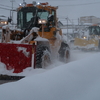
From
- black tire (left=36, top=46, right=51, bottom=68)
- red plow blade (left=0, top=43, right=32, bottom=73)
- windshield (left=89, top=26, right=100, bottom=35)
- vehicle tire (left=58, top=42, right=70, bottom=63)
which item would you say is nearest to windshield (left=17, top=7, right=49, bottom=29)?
black tire (left=36, top=46, right=51, bottom=68)

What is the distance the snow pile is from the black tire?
2.93m

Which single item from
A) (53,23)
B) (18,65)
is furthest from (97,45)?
(18,65)

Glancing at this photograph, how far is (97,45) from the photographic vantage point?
→ 1691 cm

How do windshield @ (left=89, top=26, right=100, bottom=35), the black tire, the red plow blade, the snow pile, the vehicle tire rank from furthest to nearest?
windshield @ (left=89, top=26, right=100, bottom=35) < the vehicle tire < the black tire < the red plow blade < the snow pile

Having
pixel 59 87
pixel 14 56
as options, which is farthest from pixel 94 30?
pixel 59 87

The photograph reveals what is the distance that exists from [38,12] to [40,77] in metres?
4.99

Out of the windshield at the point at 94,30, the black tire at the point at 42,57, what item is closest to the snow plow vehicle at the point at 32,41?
the black tire at the point at 42,57

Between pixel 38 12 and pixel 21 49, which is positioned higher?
pixel 38 12

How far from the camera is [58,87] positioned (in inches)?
120

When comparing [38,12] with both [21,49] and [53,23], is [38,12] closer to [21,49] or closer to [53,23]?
[53,23]

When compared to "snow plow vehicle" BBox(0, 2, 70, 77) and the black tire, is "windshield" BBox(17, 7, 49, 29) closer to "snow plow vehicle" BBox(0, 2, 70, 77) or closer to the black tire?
"snow plow vehicle" BBox(0, 2, 70, 77)

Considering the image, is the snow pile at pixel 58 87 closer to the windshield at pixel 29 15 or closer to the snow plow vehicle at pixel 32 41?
the snow plow vehicle at pixel 32 41

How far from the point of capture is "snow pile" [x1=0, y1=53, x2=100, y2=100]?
2773mm

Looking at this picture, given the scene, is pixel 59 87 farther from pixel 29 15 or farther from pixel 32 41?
pixel 29 15
